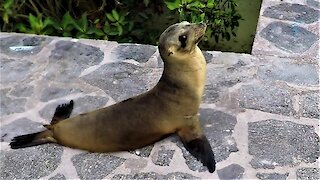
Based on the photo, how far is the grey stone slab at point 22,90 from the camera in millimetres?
4469

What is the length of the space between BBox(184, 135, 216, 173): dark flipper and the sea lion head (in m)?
0.56

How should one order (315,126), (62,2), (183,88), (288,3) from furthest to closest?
(62,2) → (288,3) → (315,126) → (183,88)

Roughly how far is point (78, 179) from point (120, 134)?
1.23 ft

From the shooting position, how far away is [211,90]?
430 centimetres

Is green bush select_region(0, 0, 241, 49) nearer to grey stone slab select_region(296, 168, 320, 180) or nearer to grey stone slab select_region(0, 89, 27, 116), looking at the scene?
grey stone slab select_region(0, 89, 27, 116)

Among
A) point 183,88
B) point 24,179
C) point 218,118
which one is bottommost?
point 24,179

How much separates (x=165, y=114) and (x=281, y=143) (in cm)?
78

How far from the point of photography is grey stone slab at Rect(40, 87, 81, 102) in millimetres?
4410

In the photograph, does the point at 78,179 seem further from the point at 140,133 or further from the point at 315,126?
the point at 315,126

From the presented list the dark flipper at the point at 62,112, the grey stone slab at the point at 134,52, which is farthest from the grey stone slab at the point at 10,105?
the grey stone slab at the point at 134,52

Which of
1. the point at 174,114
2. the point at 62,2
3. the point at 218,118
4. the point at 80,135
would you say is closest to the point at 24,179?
the point at 80,135

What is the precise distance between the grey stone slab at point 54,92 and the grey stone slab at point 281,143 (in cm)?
134

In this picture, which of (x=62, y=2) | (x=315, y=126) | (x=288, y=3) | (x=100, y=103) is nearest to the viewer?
(x=315, y=126)

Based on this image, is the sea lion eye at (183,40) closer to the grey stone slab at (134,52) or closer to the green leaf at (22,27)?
the grey stone slab at (134,52)
